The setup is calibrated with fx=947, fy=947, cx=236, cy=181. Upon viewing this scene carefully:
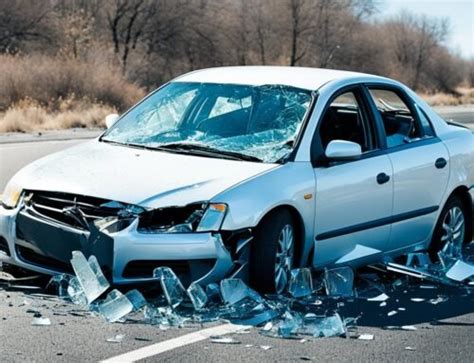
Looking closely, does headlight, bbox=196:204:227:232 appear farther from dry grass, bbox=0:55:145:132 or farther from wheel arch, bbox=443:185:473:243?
dry grass, bbox=0:55:145:132

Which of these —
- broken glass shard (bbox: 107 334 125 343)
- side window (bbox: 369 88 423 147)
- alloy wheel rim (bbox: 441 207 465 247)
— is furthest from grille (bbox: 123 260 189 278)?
alloy wheel rim (bbox: 441 207 465 247)

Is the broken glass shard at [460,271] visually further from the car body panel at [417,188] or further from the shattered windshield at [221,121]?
the shattered windshield at [221,121]

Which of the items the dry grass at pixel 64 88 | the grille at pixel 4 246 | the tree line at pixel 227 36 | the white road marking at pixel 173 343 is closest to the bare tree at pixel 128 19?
the tree line at pixel 227 36

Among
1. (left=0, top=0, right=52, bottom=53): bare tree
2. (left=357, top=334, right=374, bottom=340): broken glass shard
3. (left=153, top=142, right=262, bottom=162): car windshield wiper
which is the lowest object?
(left=357, top=334, right=374, bottom=340): broken glass shard

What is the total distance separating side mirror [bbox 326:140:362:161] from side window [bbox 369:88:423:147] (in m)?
0.82

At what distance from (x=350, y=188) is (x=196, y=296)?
1.55 m

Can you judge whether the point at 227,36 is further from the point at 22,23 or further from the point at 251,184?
the point at 251,184

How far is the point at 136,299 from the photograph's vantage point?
5727 millimetres

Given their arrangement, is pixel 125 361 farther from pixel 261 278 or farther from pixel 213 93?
pixel 213 93

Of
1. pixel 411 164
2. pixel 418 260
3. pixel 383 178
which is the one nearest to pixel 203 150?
pixel 383 178

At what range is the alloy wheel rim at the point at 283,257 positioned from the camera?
6129 mm

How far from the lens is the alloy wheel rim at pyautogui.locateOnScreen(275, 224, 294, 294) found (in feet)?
20.1

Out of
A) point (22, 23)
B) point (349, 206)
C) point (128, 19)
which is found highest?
point (128, 19)

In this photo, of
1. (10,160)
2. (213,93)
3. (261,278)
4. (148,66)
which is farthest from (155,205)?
(148,66)
